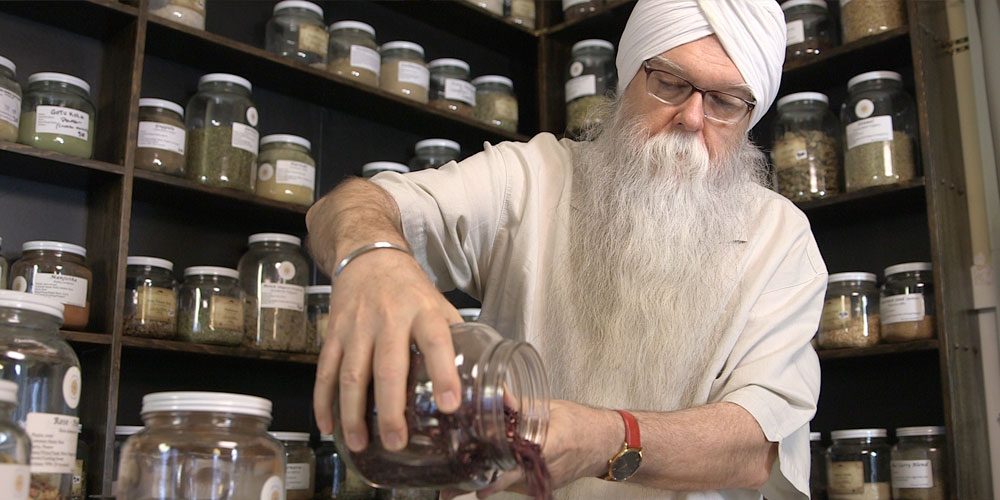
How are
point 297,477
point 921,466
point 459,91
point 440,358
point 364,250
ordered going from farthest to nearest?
point 459,91 → point 297,477 → point 921,466 → point 364,250 → point 440,358

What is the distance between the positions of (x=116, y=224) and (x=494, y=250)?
863mm

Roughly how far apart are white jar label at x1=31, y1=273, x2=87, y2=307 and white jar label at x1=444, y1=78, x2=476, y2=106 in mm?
950

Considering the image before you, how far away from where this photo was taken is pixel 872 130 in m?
1.93

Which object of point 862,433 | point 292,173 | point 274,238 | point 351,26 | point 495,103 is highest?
point 351,26

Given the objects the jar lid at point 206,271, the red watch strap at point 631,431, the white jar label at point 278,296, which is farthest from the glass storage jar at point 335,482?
the red watch strap at point 631,431

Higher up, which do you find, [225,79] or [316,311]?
[225,79]

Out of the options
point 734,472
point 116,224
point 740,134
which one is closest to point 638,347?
point 734,472

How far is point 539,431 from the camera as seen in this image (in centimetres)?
66

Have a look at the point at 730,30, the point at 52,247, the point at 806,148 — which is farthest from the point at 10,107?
the point at 806,148

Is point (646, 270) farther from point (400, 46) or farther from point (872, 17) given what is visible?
point (400, 46)

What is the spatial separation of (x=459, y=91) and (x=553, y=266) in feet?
3.83

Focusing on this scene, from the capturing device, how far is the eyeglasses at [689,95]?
4.06 ft

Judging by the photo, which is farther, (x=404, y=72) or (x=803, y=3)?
(x=404, y=72)

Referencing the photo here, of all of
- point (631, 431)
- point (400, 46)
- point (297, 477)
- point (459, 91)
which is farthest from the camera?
point (459, 91)
